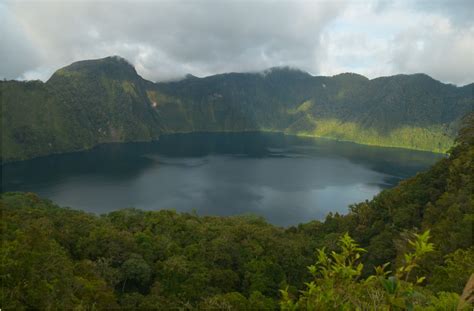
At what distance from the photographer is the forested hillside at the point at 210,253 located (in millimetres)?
24797

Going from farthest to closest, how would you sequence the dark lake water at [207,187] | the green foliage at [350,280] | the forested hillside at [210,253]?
1. the dark lake water at [207,187]
2. the forested hillside at [210,253]
3. the green foliage at [350,280]

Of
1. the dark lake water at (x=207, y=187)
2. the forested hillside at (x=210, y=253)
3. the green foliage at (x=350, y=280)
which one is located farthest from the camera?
the dark lake water at (x=207, y=187)

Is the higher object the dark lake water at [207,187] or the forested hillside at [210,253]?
the forested hillside at [210,253]

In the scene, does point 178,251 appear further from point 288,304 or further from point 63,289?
point 288,304

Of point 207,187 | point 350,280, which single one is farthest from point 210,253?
point 207,187

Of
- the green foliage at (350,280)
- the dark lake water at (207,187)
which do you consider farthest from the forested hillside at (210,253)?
the dark lake water at (207,187)

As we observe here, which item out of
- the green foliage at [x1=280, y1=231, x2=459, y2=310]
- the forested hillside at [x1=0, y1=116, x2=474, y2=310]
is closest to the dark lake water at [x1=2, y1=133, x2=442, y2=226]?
the forested hillside at [x1=0, y1=116, x2=474, y2=310]

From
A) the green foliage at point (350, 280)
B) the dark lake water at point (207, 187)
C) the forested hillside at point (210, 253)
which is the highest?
the green foliage at point (350, 280)

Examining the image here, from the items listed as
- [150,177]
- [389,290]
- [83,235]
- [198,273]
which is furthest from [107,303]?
[150,177]

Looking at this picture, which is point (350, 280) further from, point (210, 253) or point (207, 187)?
point (207, 187)

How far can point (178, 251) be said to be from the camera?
51.5 m

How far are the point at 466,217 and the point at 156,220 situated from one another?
48.6 m

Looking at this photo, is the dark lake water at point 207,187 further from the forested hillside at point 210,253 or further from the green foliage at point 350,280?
the green foliage at point 350,280

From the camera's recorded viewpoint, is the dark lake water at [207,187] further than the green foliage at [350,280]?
Yes
